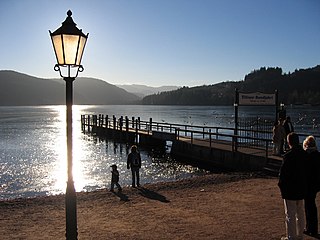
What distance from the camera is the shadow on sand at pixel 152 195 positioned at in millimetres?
10355

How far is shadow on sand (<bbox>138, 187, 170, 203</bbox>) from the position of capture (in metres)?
10.4

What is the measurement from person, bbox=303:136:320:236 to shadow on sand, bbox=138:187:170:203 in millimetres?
4558

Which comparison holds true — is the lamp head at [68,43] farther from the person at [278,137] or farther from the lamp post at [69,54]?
the person at [278,137]

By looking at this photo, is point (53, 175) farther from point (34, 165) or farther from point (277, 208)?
point (277, 208)

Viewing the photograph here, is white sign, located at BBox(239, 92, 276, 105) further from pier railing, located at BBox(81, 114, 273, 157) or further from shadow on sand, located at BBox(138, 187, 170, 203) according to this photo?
shadow on sand, located at BBox(138, 187, 170, 203)

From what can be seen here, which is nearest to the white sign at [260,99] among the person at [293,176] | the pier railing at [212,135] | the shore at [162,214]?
the pier railing at [212,135]

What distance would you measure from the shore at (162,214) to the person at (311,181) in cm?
57

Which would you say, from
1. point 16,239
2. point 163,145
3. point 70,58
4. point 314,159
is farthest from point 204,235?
point 163,145

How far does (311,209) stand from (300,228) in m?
0.64

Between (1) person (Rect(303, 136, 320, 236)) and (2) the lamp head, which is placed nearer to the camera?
(2) the lamp head

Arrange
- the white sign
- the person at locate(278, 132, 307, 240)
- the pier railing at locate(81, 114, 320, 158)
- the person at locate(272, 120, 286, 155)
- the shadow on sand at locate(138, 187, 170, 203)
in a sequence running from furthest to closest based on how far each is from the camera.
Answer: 1. the pier railing at locate(81, 114, 320, 158)
2. the white sign
3. the person at locate(272, 120, 286, 155)
4. the shadow on sand at locate(138, 187, 170, 203)
5. the person at locate(278, 132, 307, 240)

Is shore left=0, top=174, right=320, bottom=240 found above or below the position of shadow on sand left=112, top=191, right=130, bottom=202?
above

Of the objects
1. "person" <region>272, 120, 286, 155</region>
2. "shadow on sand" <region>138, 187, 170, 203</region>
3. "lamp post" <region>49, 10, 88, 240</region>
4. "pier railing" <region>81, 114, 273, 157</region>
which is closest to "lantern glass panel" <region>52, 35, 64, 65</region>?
"lamp post" <region>49, 10, 88, 240</region>

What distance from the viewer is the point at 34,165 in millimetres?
23391
